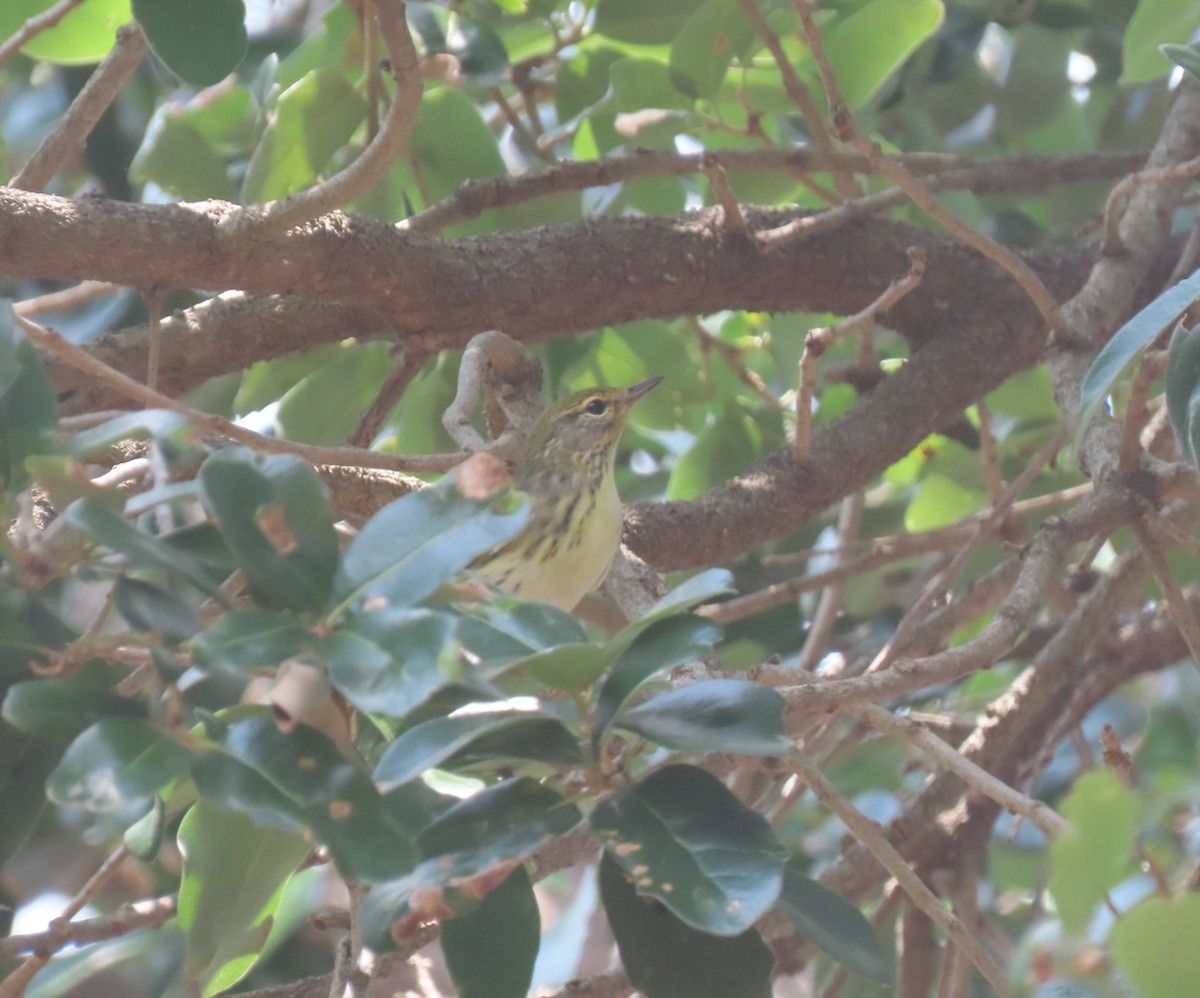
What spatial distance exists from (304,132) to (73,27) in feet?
1.33

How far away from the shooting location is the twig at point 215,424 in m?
1.34

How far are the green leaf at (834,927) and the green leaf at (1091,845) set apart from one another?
39 cm

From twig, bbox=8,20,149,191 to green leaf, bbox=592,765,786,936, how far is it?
61.2 inches

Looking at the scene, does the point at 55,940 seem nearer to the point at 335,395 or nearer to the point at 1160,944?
the point at 1160,944

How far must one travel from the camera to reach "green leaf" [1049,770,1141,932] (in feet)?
2.60

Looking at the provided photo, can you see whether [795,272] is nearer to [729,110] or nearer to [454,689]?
[729,110]

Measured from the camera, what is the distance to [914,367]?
265 cm

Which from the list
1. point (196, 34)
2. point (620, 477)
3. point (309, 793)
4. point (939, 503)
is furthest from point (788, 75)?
point (309, 793)

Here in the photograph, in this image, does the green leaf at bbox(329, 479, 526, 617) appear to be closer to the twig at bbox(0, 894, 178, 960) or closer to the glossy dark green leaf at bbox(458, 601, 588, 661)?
the glossy dark green leaf at bbox(458, 601, 588, 661)

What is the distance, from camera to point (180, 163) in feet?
8.13

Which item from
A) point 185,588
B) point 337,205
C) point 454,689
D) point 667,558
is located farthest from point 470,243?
point 454,689

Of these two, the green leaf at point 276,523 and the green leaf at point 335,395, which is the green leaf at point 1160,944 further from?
the green leaf at point 335,395

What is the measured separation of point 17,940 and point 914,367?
183 centimetres

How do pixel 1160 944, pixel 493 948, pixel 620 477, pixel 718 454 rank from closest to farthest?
pixel 1160 944 < pixel 493 948 < pixel 718 454 < pixel 620 477
